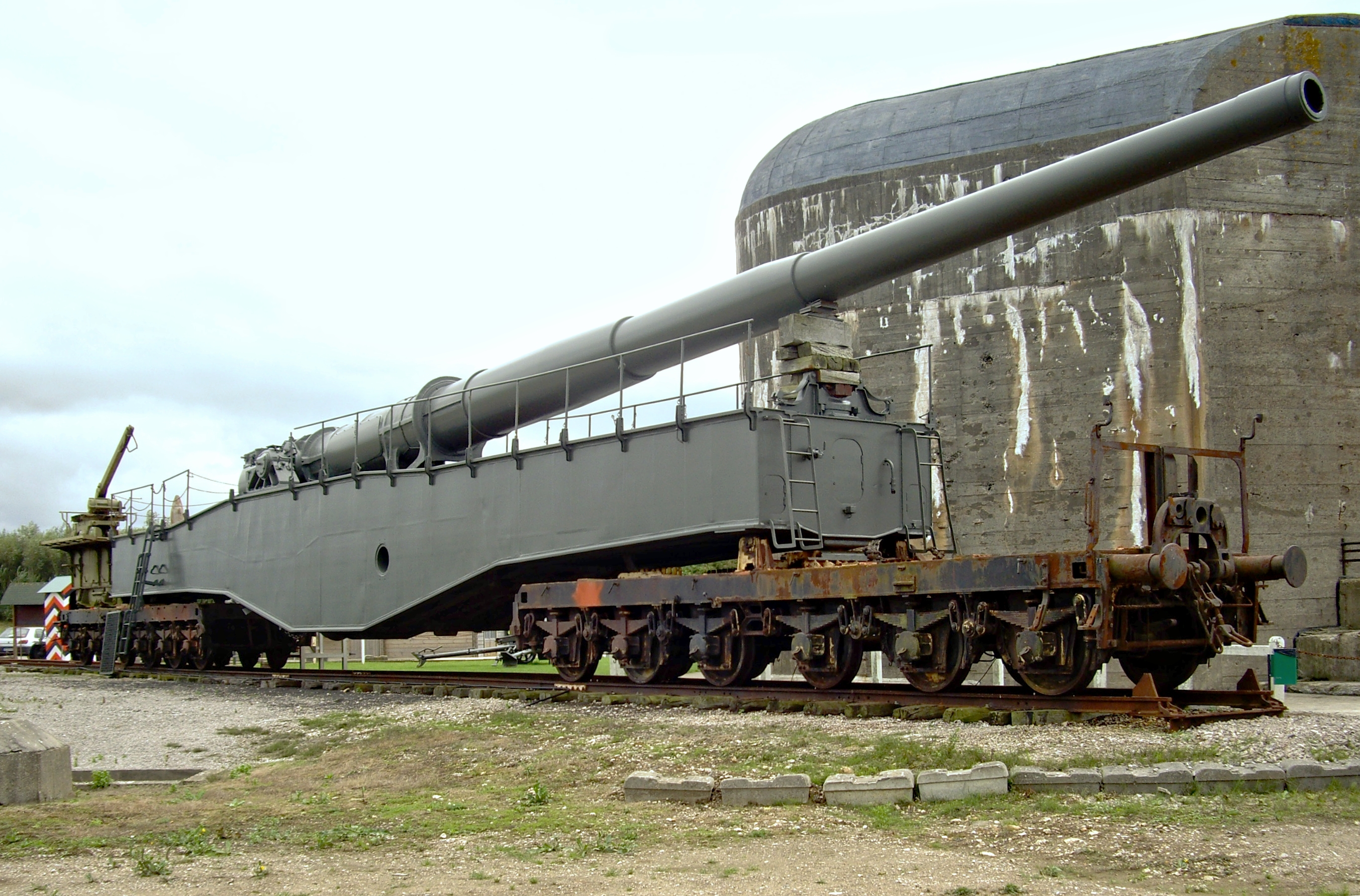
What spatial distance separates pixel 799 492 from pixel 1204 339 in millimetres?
12452

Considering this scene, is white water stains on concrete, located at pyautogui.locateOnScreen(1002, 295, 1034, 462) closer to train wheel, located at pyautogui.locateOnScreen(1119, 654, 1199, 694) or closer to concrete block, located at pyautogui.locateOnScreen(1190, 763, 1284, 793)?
train wheel, located at pyautogui.locateOnScreen(1119, 654, 1199, 694)

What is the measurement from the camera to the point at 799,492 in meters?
12.0

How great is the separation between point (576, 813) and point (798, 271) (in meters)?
6.66

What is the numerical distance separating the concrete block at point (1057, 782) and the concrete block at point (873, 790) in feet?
1.75

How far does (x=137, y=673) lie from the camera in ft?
65.1

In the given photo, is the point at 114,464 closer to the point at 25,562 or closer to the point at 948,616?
the point at 948,616

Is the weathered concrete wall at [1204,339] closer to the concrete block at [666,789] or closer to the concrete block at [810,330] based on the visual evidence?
the concrete block at [810,330]

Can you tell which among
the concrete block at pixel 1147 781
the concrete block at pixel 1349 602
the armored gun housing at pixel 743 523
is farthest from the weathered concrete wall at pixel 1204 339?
the concrete block at pixel 1147 781

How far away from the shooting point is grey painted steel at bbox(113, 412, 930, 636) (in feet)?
39.6

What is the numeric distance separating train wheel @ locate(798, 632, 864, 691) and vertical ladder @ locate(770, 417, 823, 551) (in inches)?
43.8

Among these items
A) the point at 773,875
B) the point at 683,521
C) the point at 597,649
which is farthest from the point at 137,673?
the point at 773,875

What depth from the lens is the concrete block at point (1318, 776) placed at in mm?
6723

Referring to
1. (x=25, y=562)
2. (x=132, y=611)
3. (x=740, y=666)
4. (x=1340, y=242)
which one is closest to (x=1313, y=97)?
(x=740, y=666)

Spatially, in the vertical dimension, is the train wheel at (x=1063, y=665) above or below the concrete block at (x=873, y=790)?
above
